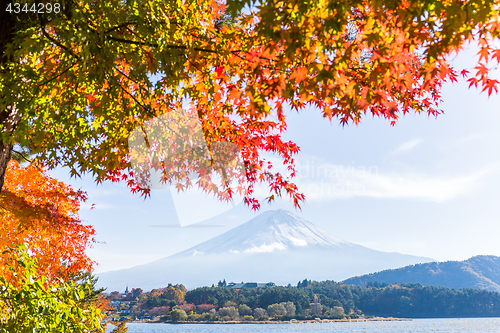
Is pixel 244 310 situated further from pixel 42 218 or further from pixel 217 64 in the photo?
pixel 217 64

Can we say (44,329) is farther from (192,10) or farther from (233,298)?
(233,298)

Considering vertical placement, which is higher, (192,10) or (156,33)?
(192,10)

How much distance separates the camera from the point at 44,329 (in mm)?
3701

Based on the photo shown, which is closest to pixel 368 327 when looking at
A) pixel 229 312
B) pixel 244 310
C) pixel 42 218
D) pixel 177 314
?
pixel 244 310

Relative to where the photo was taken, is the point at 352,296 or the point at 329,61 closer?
the point at 329,61

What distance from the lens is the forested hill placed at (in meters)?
139

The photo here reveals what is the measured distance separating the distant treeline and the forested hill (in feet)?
136

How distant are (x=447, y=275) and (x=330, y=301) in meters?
96.3

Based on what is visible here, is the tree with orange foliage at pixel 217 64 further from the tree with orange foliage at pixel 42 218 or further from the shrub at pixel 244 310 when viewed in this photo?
the shrub at pixel 244 310

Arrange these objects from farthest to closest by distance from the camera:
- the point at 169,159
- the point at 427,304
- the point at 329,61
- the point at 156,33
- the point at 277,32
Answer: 1. the point at 427,304
2. the point at 169,159
3. the point at 156,33
4. the point at 329,61
5. the point at 277,32

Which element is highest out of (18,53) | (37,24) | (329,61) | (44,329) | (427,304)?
(37,24)

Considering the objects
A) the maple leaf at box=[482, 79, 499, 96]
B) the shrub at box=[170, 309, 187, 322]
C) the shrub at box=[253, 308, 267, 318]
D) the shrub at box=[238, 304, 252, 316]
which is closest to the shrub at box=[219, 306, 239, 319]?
the shrub at box=[238, 304, 252, 316]

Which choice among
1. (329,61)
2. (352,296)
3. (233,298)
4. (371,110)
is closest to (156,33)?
(329,61)

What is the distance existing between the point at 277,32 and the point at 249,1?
0.36 metres
